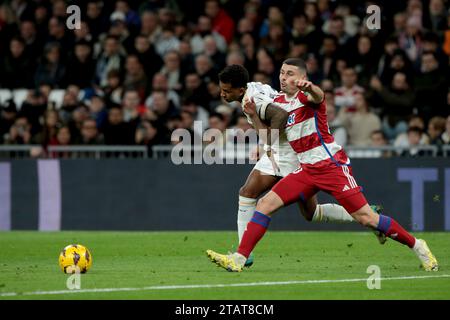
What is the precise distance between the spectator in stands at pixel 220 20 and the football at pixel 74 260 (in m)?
11.1

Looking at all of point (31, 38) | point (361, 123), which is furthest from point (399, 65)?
point (31, 38)

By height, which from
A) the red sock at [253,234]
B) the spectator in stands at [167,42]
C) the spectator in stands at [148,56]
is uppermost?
the spectator in stands at [167,42]

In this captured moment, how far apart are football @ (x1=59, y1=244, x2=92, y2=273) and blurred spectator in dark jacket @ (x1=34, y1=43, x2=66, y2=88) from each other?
36.6 feet

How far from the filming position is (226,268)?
11.3 metres

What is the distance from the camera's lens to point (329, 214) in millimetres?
12641

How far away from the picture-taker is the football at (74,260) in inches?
447

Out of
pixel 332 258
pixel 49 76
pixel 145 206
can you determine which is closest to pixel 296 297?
pixel 332 258

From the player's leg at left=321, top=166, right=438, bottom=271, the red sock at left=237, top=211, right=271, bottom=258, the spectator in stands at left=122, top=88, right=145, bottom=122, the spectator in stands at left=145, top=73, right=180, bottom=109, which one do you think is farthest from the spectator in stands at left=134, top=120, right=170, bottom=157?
the player's leg at left=321, top=166, right=438, bottom=271

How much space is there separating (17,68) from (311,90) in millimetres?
13279

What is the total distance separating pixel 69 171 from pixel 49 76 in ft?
12.5

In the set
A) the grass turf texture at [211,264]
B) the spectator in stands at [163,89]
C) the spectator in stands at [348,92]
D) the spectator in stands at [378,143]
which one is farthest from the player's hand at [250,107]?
the spectator in stands at [163,89]

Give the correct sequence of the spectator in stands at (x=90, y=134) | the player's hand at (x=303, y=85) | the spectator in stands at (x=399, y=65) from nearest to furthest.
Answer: the player's hand at (x=303, y=85)
the spectator in stands at (x=399, y=65)
the spectator in stands at (x=90, y=134)

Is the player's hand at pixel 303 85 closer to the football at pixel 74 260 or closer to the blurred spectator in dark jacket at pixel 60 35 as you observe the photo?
the football at pixel 74 260

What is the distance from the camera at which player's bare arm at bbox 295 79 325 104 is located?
34.3 ft
